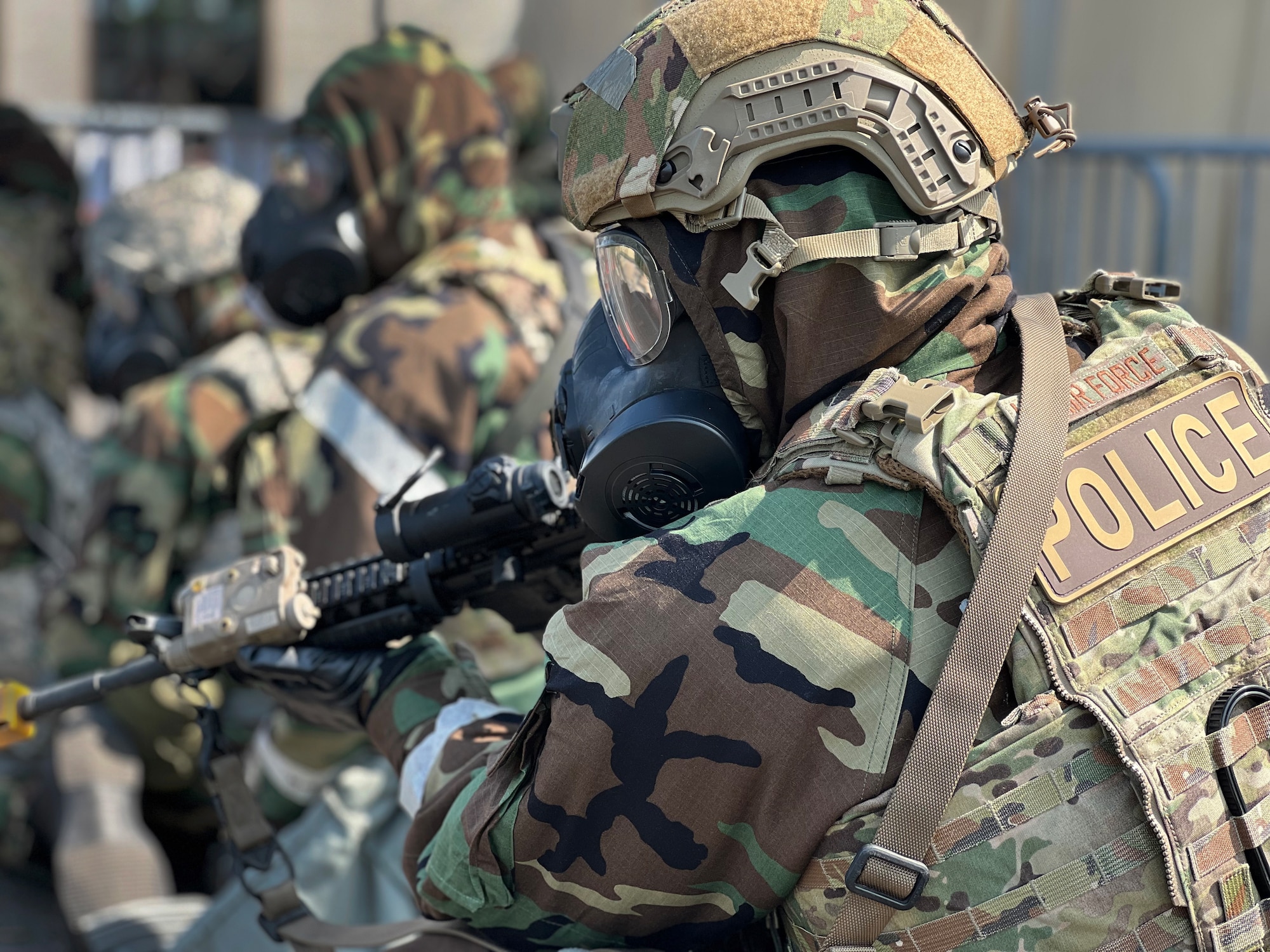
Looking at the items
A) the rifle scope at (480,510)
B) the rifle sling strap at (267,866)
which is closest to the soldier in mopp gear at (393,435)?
the rifle sling strap at (267,866)

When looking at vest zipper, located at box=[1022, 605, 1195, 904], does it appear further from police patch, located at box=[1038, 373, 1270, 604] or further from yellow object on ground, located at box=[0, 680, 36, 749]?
yellow object on ground, located at box=[0, 680, 36, 749]

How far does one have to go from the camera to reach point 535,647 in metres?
2.94

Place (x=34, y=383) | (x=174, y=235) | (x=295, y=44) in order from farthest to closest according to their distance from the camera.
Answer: (x=295, y=44) → (x=34, y=383) → (x=174, y=235)

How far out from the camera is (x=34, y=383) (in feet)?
17.4

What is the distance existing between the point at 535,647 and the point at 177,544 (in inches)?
48.3

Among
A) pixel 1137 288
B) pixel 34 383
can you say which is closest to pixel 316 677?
pixel 1137 288

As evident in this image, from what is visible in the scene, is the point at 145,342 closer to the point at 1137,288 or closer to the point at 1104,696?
the point at 1137,288

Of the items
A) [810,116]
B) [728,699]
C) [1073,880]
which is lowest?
[1073,880]

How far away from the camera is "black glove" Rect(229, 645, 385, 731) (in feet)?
6.06

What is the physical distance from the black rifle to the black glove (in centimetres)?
2

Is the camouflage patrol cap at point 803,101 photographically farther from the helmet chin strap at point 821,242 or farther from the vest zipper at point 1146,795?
the vest zipper at point 1146,795

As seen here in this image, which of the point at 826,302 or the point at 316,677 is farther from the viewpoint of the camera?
the point at 316,677

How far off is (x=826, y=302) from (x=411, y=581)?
0.85m

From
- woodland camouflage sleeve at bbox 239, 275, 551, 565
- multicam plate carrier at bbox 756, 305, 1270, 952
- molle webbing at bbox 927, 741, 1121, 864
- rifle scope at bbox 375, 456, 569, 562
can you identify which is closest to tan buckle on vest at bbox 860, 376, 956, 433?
multicam plate carrier at bbox 756, 305, 1270, 952
